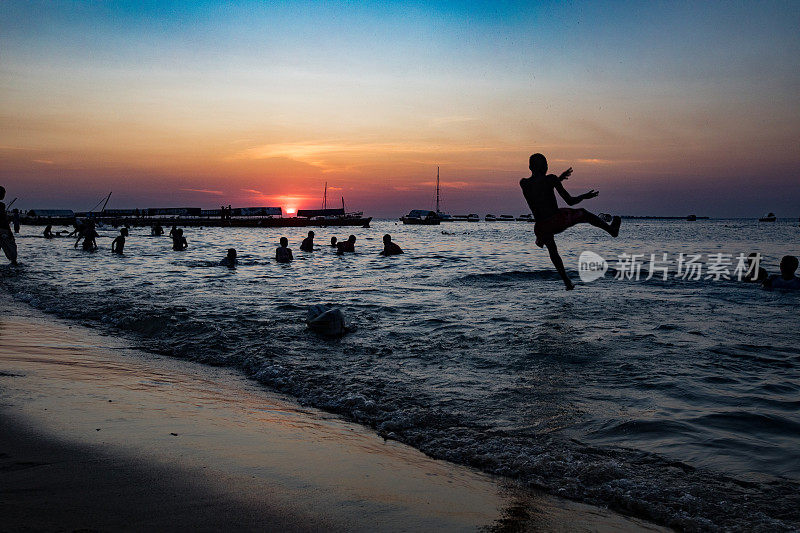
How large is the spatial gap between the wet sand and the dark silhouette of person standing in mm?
5591

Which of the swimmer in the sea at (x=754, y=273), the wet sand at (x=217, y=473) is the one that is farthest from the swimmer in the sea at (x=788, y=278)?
the wet sand at (x=217, y=473)

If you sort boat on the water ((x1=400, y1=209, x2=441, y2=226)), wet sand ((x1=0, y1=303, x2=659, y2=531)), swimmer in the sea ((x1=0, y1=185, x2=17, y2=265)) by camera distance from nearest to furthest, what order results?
wet sand ((x1=0, y1=303, x2=659, y2=531)) → swimmer in the sea ((x1=0, y1=185, x2=17, y2=265)) → boat on the water ((x1=400, y1=209, x2=441, y2=226))

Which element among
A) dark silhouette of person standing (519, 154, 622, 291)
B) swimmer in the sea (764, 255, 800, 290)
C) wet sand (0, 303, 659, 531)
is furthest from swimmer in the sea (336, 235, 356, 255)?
wet sand (0, 303, 659, 531)

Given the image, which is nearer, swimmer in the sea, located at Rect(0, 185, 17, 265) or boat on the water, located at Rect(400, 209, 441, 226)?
swimmer in the sea, located at Rect(0, 185, 17, 265)

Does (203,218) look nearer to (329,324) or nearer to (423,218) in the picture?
(423,218)

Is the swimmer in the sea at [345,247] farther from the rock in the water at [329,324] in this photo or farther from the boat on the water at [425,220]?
the boat on the water at [425,220]

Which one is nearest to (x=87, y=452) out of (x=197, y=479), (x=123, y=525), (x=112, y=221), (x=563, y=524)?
(x=197, y=479)

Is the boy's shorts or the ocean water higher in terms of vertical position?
the boy's shorts

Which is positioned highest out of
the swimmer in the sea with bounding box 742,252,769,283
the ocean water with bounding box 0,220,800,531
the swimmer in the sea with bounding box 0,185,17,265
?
the swimmer in the sea with bounding box 0,185,17,265

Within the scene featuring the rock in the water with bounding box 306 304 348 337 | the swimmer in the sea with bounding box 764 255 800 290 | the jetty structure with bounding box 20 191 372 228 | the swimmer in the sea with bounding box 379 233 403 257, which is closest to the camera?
the rock in the water with bounding box 306 304 348 337

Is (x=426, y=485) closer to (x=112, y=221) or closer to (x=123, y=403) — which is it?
(x=123, y=403)

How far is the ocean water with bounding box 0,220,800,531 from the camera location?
3.48 meters

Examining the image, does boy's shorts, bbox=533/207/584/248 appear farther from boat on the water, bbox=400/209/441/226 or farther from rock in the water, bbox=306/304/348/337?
boat on the water, bbox=400/209/441/226

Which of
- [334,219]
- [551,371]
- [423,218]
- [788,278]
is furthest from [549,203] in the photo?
[423,218]
